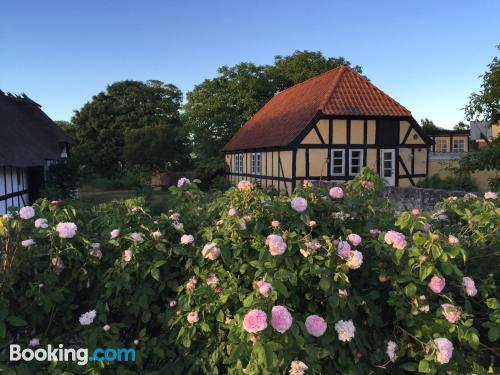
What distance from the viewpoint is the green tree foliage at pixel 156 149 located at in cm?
3475

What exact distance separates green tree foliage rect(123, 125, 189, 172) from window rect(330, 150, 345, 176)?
743 inches

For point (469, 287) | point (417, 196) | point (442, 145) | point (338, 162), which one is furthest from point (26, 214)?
point (442, 145)

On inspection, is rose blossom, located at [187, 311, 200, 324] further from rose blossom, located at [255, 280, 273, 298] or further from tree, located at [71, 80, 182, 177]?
tree, located at [71, 80, 182, 177]

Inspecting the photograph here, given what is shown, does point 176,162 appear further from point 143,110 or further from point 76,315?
point 76,315

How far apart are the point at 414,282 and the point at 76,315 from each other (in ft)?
6.99

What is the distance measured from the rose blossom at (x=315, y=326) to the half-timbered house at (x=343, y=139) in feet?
47.3

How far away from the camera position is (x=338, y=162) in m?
18.0

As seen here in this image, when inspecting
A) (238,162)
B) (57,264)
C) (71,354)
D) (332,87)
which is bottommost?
(71,354)

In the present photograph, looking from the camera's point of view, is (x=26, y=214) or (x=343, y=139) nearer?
(x=26, y=214)

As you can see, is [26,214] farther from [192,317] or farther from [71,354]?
[192,317]

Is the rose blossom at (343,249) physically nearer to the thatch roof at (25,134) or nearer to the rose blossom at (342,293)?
the rose blossom at (342,293)

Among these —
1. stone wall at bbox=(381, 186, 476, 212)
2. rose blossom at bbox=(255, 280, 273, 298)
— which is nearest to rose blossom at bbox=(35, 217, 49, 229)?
rose blossom at bbox=(255, 280, 273, 298)

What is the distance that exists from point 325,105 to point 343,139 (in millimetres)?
1659

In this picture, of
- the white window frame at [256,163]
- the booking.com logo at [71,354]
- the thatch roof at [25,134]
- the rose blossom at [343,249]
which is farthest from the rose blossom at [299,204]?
the white window frame at [256,163]
